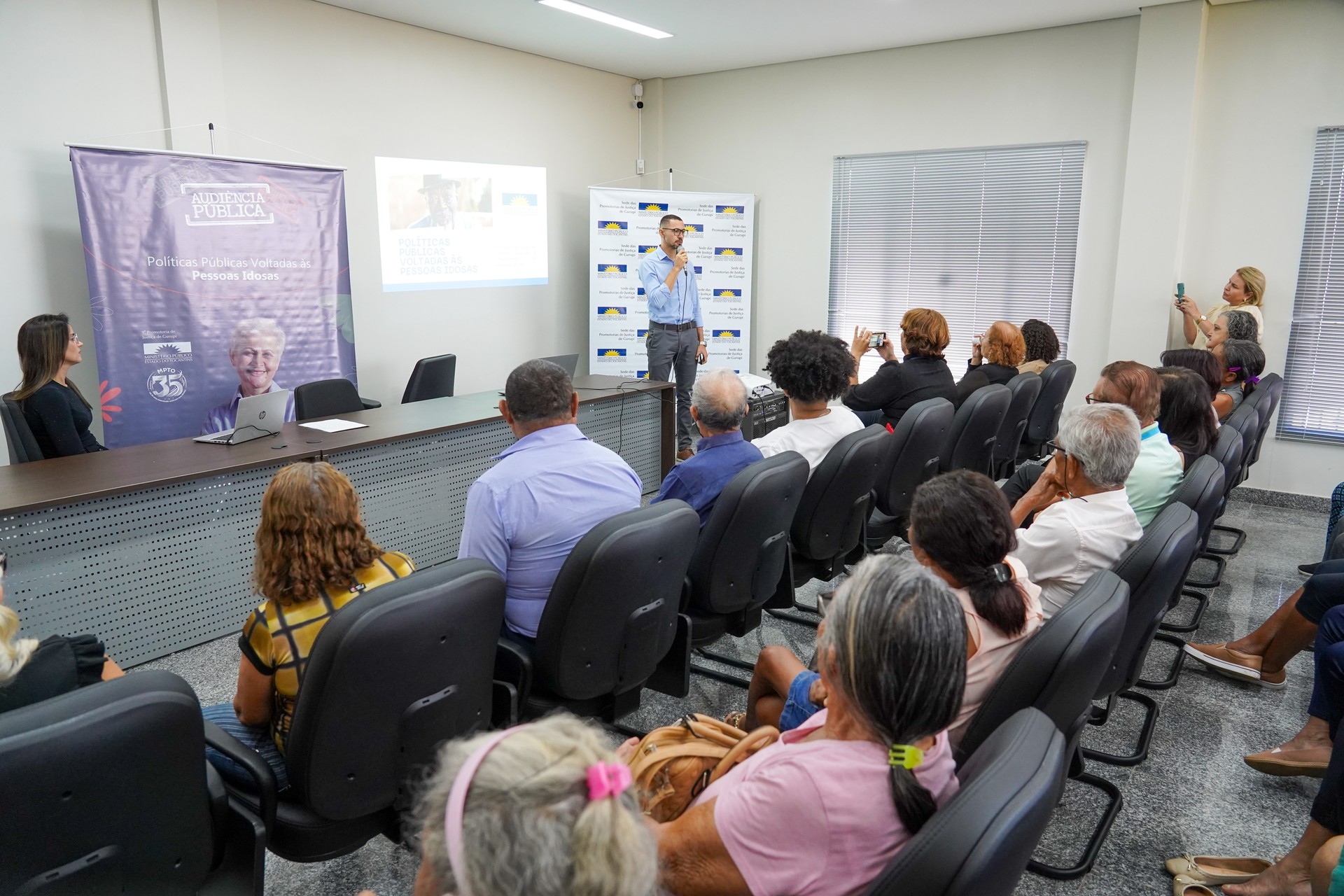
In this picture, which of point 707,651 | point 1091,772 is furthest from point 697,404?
point 1091,772

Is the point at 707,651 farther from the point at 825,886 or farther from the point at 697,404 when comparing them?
the point at 825,886

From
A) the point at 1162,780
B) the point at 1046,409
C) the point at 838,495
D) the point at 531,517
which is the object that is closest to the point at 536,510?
the point at 531,517

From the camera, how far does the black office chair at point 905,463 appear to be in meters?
3.21

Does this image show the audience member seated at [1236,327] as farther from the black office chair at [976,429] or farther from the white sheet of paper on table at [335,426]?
the white sheet of paper on table at [335,426]

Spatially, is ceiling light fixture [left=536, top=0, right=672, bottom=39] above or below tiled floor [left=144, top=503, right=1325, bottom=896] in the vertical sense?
above

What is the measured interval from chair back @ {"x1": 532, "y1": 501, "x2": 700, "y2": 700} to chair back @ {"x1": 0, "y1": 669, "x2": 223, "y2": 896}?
75cm

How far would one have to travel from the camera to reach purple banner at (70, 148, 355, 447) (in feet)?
13.7

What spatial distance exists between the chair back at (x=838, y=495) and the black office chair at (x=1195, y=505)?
34.7 inches

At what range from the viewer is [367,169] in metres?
5.59

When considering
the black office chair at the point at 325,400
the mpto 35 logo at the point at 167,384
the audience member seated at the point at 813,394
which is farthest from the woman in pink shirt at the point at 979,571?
the mpto 35 logo at the point at 167,384

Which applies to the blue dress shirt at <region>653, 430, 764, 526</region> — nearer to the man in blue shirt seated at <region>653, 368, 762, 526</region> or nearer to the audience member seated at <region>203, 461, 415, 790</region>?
the man in blue shirt seated at <region>653, 368, 762, 526</region>

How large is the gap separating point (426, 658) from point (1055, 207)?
19.1 ft

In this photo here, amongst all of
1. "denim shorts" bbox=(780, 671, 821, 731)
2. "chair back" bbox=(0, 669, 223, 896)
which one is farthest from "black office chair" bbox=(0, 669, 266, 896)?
"denim shorts" bbox=(780, 671, 821, 731)

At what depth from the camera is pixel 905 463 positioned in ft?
10.6
